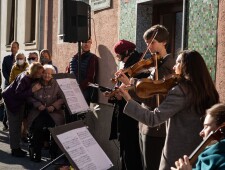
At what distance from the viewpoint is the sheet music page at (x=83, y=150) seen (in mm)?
4539

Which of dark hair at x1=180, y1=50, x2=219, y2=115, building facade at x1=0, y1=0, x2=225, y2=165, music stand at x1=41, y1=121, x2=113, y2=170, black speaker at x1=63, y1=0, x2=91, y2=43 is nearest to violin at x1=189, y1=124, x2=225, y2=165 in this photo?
dark hair at x1=180, y1=50, x2=219, y2=115

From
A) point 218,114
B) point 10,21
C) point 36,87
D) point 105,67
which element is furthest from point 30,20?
point 218,114

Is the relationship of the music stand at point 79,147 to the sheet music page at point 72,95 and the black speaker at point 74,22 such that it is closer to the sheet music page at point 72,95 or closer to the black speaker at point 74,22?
the sheet music page at point 72,95

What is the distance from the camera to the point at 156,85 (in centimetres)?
463

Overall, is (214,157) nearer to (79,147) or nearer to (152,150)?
(79,147)

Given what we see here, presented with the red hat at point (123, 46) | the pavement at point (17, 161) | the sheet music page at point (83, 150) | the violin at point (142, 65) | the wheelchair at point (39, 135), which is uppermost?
the red hat at point (123, 46)

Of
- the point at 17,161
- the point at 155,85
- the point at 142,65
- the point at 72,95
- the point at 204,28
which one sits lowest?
the point at 17,161

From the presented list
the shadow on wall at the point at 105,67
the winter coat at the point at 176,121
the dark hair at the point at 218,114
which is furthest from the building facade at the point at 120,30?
the dark hair at the point at 218,114

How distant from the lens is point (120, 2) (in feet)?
31.6

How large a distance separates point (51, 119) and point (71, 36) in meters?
1.51

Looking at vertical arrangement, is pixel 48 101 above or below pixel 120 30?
below

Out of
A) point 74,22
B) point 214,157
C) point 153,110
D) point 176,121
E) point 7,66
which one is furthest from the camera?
point 7,66

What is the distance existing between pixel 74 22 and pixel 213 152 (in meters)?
5.83

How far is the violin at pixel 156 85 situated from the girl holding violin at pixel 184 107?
7 cm
